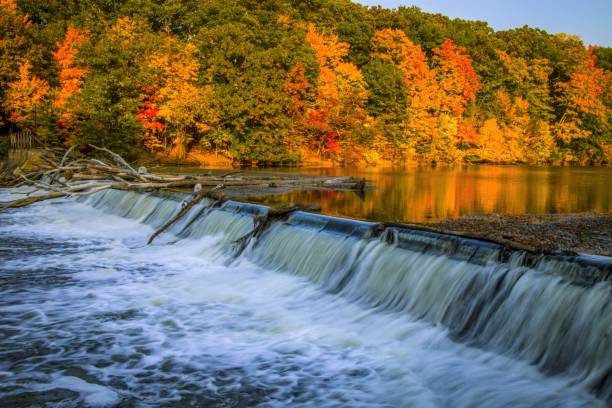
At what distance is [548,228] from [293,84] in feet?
88.6

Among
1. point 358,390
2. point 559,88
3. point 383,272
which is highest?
point 559,88

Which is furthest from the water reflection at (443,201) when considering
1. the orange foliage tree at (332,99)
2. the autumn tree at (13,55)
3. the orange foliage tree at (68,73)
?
the autumn tree at (13,55)

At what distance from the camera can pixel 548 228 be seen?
33.9 feet

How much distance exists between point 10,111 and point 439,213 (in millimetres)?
29992

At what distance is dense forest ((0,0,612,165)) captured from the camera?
31.8m

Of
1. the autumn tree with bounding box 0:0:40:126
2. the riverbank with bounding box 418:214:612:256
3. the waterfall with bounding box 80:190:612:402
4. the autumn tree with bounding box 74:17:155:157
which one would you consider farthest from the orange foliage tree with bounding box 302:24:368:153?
the waterfall with bounding box 80:190:612:402

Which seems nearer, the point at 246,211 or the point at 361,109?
the point at 246,211

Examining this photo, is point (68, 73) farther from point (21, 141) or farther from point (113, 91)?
point (21, 141)

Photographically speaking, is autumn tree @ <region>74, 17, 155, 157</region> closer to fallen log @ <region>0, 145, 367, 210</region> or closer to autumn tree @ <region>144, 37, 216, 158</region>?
autumn tree @ <region>144, 37, 216, 158</region>

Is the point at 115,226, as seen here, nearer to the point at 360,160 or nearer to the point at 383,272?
the point at 383,272

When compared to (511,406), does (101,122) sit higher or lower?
higher

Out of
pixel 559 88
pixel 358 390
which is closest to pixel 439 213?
pixel 358 390

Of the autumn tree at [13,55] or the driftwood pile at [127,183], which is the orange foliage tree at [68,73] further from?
the driftwood pile at [127,183]

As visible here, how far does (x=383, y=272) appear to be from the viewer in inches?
282
